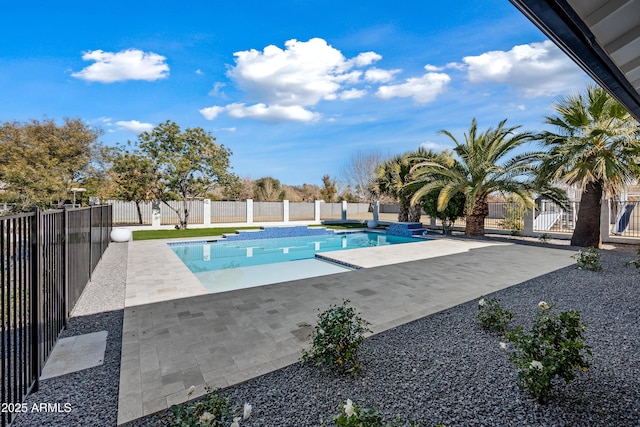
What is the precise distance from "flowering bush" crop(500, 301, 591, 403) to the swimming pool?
17.3 ft

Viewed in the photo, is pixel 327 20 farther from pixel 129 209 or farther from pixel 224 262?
pixel 129 209

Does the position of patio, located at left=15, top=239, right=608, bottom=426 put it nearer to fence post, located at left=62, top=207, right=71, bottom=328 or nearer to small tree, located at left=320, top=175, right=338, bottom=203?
fence post, located at left=62, top=207, right=71, bottom=328

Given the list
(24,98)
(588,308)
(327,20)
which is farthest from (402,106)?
(24,98)

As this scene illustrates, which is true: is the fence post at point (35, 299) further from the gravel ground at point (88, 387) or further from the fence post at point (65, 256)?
the fence post at point (65, 256)

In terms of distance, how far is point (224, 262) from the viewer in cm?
991

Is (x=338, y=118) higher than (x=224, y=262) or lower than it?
higher

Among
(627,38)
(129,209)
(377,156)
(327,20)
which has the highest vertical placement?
(327,20)

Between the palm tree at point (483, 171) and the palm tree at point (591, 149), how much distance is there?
4.39ft

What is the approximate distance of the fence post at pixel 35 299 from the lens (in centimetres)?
250

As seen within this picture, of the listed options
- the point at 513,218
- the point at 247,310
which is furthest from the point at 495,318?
the point at 513,218

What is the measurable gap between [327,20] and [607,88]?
461 inches

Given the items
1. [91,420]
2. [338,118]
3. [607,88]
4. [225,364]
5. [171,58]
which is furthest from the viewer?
[338,118]

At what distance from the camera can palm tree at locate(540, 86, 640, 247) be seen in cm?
894

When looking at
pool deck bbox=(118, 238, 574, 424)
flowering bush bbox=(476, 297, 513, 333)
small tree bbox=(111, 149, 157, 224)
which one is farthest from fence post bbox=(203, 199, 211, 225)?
flowering bush bbox=(476, 297, 513, 333)
